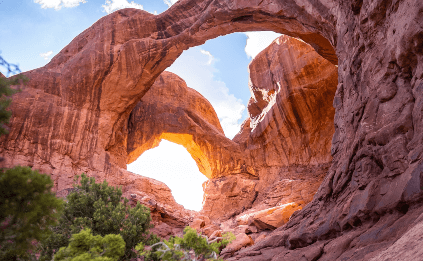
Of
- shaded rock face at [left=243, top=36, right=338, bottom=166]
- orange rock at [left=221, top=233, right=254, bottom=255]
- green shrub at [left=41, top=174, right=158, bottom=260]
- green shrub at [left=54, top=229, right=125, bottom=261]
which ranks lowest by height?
orange rock at [left=221, top=233, right=254, bottom=255]

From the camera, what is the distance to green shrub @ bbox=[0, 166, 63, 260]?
5.88 m

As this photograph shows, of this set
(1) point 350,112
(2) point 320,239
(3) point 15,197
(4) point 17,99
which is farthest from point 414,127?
(4) point 17,99

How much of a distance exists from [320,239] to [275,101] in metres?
17.9

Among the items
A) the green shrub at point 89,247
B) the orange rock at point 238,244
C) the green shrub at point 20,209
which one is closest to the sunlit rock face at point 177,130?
the orange rock at point 238,244

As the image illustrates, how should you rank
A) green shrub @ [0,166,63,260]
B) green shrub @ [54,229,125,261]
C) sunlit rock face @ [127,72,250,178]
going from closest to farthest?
green shrub @ [0,166,63,260], green shrub @ [54,229,125,261], sunlit rock face @ [127,72,250,178]

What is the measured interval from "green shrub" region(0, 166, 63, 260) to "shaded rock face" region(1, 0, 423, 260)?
7.50m

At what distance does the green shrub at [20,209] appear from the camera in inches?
232

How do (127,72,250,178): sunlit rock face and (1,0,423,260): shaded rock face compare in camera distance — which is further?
(127,72,250,178): sunlit rock face

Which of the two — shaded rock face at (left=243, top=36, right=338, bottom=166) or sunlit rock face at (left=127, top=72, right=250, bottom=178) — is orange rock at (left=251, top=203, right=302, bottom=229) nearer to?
shaded rock face at (left=243, top=36, right=338, bottom=166)

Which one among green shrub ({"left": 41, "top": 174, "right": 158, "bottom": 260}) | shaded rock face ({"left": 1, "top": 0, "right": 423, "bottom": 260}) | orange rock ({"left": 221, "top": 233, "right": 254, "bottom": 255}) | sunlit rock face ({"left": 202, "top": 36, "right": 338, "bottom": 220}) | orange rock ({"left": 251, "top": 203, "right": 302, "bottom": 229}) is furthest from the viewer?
sunlit rock face ({"left": 202, "top": 36, "right": 338, "bottom": 220})

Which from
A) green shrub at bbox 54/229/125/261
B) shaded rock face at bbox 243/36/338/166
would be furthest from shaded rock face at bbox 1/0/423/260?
green shrub at bbox 54/229/125/261

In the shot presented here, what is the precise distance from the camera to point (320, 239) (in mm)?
9453

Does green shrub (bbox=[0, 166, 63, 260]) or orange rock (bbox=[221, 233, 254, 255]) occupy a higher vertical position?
green shrub (bbox=[0, 166, 63, 260])

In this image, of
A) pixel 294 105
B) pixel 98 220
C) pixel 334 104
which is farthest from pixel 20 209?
pixel 294 105
